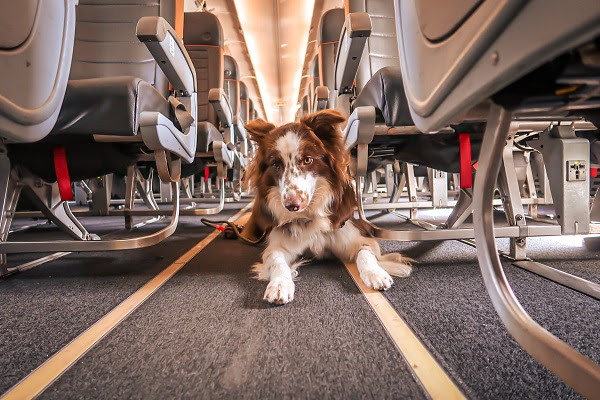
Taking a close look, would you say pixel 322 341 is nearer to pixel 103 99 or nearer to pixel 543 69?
pixel 543 69

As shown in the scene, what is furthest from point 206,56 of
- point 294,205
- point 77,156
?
point 294,205

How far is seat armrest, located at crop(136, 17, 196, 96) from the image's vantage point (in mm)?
1358

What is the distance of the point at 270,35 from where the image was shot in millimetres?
9719

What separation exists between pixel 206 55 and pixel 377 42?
2.24m

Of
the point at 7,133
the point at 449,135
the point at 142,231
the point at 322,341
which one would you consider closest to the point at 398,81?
the point at 449,135

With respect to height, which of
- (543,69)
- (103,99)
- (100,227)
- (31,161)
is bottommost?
(100,227)

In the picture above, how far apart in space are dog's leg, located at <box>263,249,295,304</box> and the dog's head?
0.28m

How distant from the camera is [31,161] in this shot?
5.70 feet

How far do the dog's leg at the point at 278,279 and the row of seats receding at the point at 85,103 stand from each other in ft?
2.10

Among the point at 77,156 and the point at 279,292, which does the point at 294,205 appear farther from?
the point at 77,156

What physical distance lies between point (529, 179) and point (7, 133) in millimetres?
4053

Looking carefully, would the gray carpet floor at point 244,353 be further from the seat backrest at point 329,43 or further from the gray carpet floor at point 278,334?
the seat backrest at point 329,43

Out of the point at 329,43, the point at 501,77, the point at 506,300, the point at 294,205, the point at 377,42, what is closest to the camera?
the point at 501,77

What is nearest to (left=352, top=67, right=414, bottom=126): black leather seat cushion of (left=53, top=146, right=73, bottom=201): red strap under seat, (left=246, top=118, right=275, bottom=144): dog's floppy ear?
(left=246, top=118, right=275, bottom=144): dog's floppy ear
